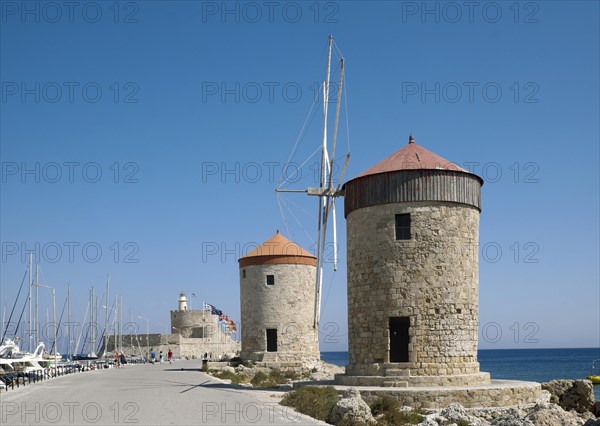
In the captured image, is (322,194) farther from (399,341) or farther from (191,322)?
(191,322)

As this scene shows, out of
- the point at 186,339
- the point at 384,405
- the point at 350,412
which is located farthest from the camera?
the point at 186,339

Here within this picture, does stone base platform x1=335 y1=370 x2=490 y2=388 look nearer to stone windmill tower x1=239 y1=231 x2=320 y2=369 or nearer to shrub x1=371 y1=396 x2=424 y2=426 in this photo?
shrub x1=371 y1=396 x2=424 y2=426

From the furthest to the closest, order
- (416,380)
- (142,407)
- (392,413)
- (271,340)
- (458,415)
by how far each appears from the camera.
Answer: (271,340)
(416,380)
(142,407)
(392,413)
(458,415)

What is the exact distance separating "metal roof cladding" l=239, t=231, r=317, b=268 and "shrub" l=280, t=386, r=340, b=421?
1547 cm

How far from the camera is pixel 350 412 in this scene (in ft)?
45.2

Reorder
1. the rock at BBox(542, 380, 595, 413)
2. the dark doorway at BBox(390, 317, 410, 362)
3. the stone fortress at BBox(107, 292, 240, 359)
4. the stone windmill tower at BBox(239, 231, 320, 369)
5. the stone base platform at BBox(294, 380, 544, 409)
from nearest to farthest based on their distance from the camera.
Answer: the stone base platform at BBox(294, 380, 544, 409), the rock at BBox(542, 380, 595, 413), the dark doorway at BBox(390, 317, 410, 362), the stone windmill tower at BBox(239, 231, 320, 369), the stone fortress at BBox(107, 292, 240, 359)

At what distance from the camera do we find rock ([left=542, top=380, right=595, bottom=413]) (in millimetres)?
19312

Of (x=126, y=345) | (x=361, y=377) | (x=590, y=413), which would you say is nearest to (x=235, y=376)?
(x=361, y=377)

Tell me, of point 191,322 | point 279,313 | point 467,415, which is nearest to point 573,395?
point 467,415

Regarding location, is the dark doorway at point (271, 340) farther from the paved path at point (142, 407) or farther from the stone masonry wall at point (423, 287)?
the stone masonry wall at point (423, 287)

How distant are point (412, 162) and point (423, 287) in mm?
3788

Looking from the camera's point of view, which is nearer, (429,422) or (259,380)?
(429,422)

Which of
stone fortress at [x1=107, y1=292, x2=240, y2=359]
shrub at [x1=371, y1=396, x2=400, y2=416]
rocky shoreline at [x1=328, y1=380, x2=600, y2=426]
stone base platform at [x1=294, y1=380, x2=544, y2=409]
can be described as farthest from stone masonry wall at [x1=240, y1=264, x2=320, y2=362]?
stone fortress at [x1=107, y1=292, x2=240, y2=359]

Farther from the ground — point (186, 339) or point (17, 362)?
point (17, 362)
